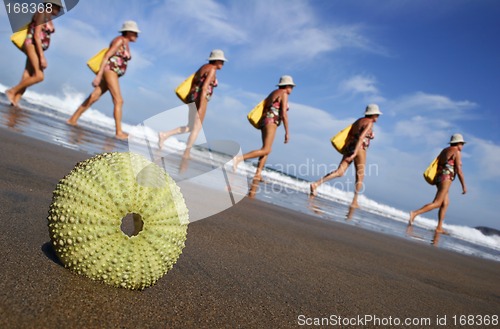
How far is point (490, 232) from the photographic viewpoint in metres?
18.5

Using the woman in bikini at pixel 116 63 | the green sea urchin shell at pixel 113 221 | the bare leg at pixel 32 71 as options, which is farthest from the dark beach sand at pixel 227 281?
the bare leg at pixel 32 71

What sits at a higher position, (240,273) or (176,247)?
(176,247)

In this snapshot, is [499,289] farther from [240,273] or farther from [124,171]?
[124,171]

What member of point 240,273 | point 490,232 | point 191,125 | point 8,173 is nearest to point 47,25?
point 191,125

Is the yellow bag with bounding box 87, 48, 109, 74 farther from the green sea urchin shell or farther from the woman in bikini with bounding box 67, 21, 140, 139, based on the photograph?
the green sea urchin shell

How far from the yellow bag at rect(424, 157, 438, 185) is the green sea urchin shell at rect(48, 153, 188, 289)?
9751mm

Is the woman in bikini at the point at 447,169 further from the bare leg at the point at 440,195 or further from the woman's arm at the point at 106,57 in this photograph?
the woman's arm at the point at 106,57

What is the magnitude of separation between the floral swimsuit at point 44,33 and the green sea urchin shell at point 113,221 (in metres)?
8.44

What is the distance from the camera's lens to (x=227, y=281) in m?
1.74

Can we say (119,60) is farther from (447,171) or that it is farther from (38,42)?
(447,171)

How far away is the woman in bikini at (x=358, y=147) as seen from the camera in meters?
9.88

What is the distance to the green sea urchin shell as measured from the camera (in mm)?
1255

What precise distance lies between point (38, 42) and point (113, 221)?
8471 mm

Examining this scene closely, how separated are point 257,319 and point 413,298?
1.26 m
